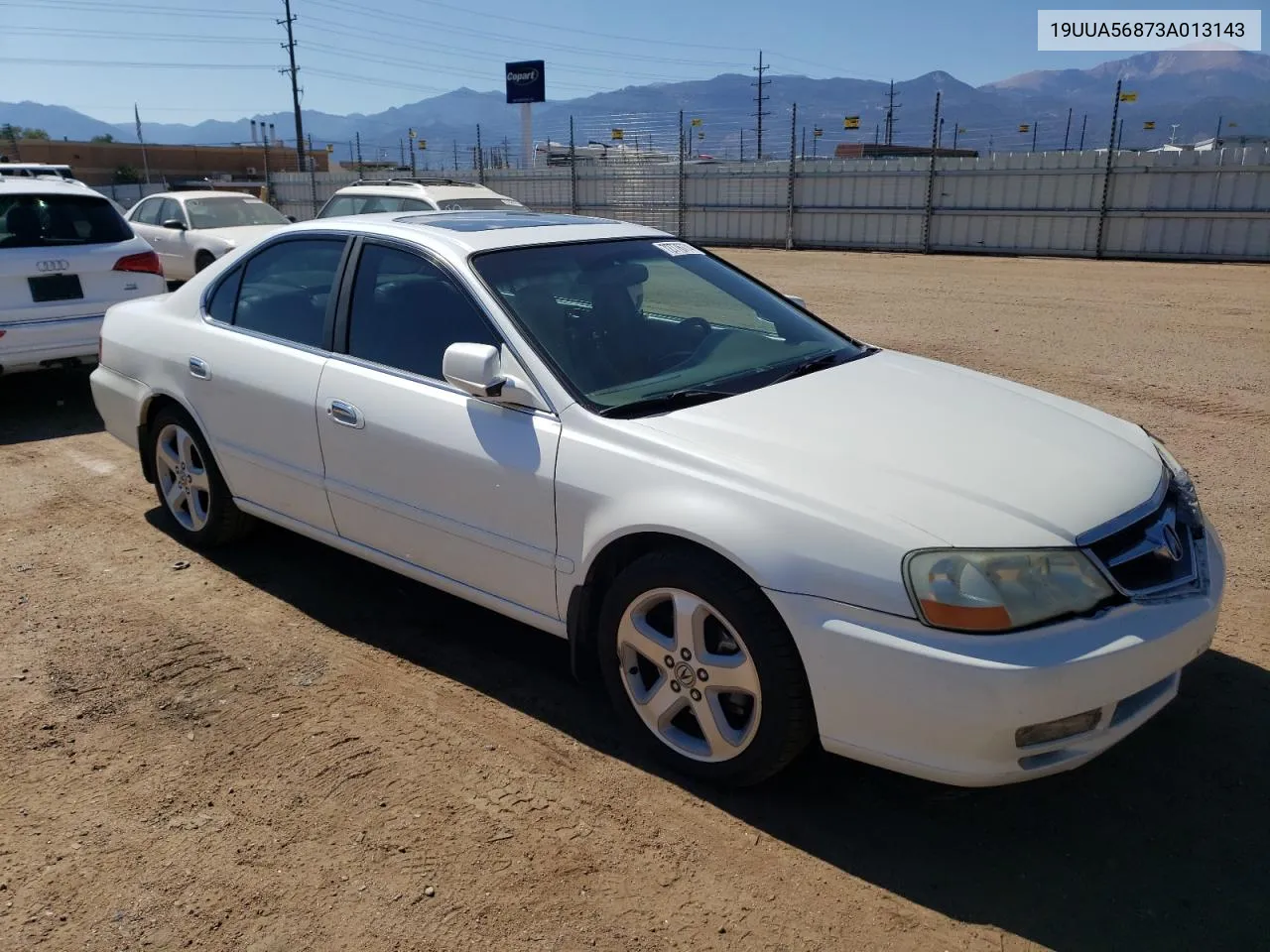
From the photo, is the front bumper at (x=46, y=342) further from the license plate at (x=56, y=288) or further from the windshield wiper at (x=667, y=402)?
the windshield wiper at (x=667, y=402)

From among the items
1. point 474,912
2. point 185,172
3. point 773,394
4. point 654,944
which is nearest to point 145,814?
point 474,912

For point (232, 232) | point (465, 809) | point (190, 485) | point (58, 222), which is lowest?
point (465, 809)

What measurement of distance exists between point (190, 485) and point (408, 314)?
1.75m

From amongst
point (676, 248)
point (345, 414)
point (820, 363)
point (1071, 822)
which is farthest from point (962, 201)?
point (1071, 822)

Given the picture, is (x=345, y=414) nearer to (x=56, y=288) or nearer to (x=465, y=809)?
(x=465, y=809)

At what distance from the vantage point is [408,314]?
378cm

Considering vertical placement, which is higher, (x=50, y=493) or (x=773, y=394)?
(x=773, y=394)

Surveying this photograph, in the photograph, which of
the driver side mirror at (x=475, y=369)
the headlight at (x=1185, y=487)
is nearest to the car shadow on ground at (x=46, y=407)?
the driver side mirror at (x=475, y=369)

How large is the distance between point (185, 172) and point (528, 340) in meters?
65.4

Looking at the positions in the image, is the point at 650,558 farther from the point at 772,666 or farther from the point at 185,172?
the point at 185,172

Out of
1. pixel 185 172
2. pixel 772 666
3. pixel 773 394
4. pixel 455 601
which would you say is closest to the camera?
pixel 772 666

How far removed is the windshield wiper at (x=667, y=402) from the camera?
124 inches

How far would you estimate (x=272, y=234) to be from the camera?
4.45 meters

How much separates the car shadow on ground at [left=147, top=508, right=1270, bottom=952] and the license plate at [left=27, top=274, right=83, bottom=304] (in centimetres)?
537
